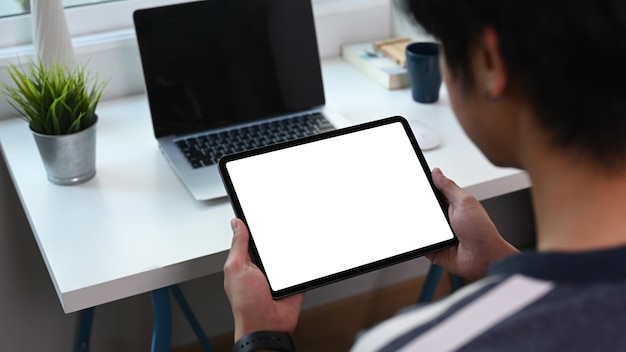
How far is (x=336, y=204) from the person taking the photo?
36.1 inches

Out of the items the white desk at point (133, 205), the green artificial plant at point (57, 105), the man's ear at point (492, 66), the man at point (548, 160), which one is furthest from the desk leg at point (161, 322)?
the man's ear at point (492, 66)

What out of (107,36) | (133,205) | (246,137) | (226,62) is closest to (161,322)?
(133,205)

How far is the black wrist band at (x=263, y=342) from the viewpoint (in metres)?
0.83

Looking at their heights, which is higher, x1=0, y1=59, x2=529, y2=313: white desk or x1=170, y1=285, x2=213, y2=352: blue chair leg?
x1=0, y1=59, x2=529, y2=313: white desk

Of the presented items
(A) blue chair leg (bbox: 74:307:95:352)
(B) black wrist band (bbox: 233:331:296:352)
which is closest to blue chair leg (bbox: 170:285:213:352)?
(A) blue chair leg (bbox: 74:307:95:352)

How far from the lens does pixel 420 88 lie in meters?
1.28

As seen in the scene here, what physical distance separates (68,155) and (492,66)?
0.67m

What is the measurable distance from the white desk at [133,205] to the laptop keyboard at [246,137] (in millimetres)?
49

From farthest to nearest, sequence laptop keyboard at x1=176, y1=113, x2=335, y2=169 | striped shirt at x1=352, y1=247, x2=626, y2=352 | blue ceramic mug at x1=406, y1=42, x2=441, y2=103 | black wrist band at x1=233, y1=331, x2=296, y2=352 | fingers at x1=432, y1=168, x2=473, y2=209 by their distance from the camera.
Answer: blue ceramic mug at x1=406, y1=42, x2=441, y2=103
laptop keyboard at x1=176, y1=113, x2=335, y2=169
fingers at x1=432, y1=168, x2=473, y2=209
black wrist band at x1=233, y1=331, x2=296, y2=352
striped shirt at x1=352, y1=247, x2=626, y2=352

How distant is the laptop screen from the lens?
3.77 feet

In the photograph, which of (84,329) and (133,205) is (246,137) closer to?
(133,205)

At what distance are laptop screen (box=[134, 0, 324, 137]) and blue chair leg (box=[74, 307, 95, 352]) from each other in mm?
468

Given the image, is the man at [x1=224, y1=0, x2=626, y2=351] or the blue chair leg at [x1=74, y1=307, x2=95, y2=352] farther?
the blue chair leg at [x1=74, y1=307, x2=95, y2=352]

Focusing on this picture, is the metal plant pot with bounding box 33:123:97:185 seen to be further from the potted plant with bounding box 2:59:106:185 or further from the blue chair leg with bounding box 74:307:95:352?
the blue chair leg with bounding box 74:307:95:352
